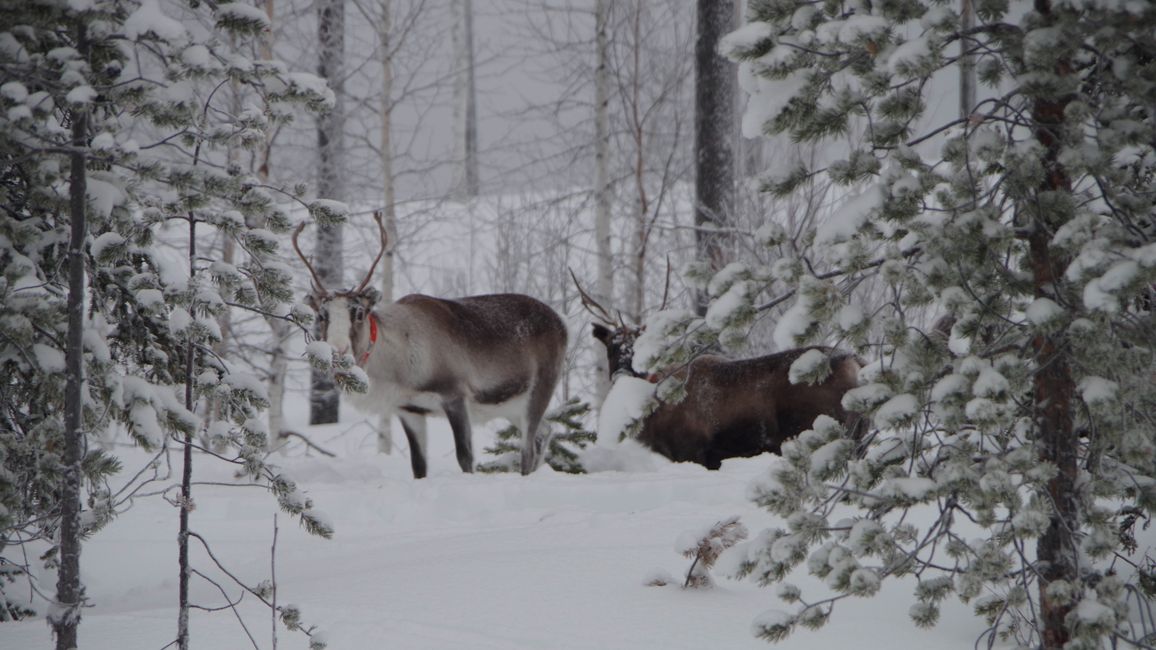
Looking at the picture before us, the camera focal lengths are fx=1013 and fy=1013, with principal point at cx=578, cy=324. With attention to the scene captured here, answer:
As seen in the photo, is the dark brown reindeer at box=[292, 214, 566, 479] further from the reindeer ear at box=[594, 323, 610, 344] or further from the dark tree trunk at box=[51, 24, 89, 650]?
the dark tree trunk at box=[51, 24, 89, 650]

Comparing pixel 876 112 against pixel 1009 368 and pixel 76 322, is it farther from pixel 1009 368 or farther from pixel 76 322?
pixel 76 322

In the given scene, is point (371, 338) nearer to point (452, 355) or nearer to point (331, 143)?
point (452, 355)

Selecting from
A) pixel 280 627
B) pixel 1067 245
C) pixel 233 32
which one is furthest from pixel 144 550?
pixel 1067 245

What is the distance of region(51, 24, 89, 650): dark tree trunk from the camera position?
2.88 metres

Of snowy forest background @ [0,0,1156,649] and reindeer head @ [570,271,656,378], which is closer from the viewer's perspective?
snowy forest background @ [0,0,1156,649]

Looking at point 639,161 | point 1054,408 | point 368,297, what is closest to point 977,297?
point 1054,408

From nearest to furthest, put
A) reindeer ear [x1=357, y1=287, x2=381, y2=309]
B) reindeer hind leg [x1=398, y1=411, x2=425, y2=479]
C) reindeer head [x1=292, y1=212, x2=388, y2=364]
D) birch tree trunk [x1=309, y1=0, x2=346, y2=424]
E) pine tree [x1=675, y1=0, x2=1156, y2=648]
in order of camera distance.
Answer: pine tree [x1=675, y1=0, x2=1156, y2=648] < reindeer head [x1=292, y1=212, x2=388, y2=364] < reindeer ear [x1=357, y1=287, x2=381, y2=309] < reindeer hind leg [x1=398, y1=411, x2=425, y2=479] < birch tree trunk [x1=309, y1=0, x2=346, y2=424]

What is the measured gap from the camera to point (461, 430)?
8.30m

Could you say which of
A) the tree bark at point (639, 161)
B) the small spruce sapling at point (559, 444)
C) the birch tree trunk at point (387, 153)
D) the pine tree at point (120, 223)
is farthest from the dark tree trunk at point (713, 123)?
the pine tree at point (120, 223)

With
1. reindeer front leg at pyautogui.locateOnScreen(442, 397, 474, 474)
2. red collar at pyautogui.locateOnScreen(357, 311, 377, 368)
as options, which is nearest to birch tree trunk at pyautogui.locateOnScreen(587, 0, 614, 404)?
reindeer front leg at pyautogui.locateOnScreen(442, 397, 474, 474)

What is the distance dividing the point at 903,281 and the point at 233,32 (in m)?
1.95

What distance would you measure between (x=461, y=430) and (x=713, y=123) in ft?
13.9

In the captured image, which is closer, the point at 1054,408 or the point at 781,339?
the point at 781,339

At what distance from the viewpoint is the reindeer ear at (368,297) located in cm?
769
